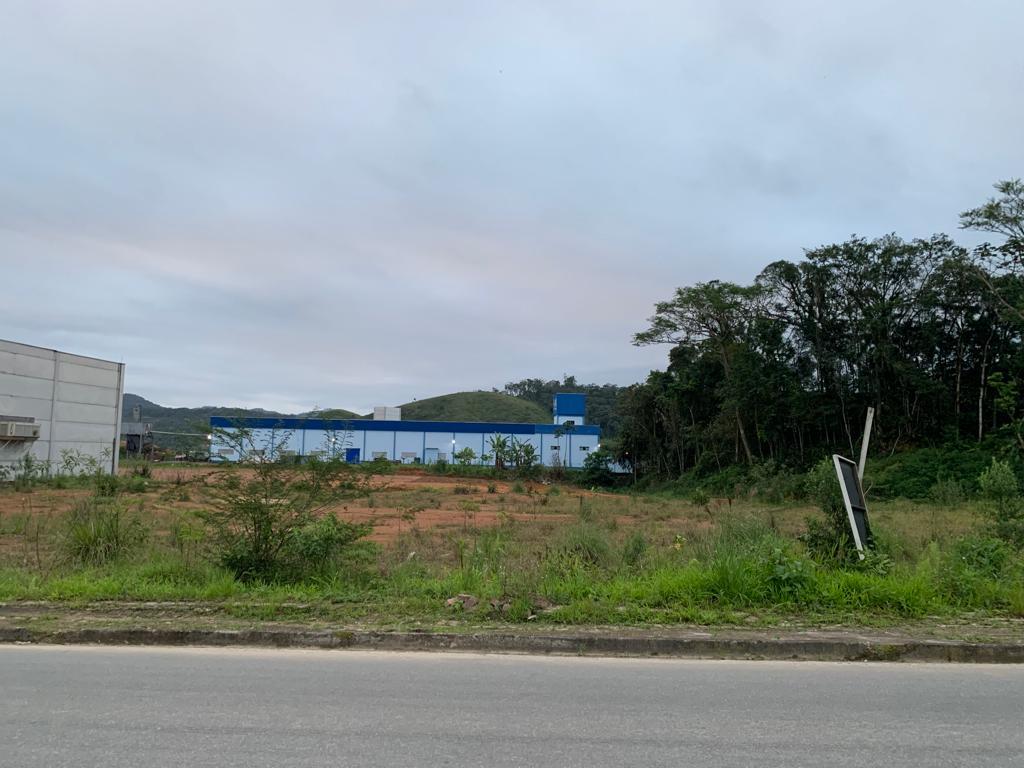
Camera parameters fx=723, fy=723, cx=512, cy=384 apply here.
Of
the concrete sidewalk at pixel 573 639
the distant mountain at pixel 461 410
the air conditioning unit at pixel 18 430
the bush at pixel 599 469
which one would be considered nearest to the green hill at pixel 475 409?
the distant mountain at pixel 461 410

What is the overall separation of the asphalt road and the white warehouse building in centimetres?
3173

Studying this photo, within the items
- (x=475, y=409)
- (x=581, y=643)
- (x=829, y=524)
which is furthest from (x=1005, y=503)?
(x=475, y=409)

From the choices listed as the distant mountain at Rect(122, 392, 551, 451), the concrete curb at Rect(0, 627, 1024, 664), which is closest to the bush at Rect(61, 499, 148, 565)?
the concrete curb at Rect(0, 627, 1024, 664)

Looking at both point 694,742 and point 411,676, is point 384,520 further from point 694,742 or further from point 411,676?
point 694,742

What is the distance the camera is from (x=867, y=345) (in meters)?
45.1

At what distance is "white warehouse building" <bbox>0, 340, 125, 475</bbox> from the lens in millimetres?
34031

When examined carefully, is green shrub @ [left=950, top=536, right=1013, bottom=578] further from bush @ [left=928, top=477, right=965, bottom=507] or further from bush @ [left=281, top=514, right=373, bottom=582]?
bush @ [left=928, top=477, right=965, bottom=507]

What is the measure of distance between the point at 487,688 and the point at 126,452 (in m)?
77.5

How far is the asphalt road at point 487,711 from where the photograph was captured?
177 inches

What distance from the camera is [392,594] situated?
9.02 metres

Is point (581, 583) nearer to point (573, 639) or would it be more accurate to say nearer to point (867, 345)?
point (573, 639)

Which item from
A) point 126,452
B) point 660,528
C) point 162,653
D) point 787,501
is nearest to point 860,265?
point 787,501

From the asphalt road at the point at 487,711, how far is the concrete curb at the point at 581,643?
0.26m

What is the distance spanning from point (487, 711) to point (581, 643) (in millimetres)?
2120
